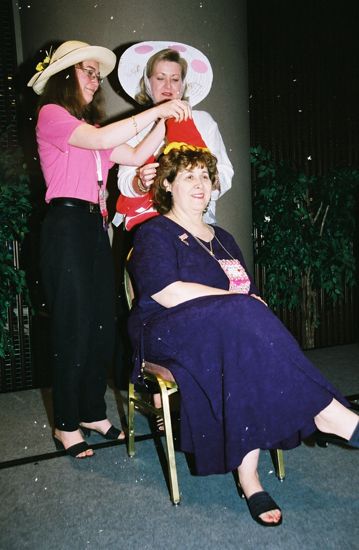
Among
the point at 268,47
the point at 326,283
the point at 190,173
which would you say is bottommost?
the point at 326,283

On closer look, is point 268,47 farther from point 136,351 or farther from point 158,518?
point 158,518

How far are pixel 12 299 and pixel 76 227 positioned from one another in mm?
1234

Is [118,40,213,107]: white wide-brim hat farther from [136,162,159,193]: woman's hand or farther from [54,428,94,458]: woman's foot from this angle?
[54,428,94,458]: woman's foot

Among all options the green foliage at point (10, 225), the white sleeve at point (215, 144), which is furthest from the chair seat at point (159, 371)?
the green foliage at point (10, 225)

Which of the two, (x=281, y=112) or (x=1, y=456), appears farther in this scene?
(x=281, y=112)

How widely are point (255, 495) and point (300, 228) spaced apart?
236 cm

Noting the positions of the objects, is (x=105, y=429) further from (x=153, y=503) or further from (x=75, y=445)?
(x=153, y=503)

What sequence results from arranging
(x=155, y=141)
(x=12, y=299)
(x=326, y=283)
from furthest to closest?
(x=326, y=283) → (x=12, y=299) → (x=155, y=141)

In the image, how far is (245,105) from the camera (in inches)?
121

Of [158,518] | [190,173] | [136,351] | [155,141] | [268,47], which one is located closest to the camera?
[158,518]

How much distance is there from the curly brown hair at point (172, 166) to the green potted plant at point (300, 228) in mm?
1653

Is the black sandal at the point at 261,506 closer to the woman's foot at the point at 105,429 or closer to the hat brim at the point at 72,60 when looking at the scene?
the woman's foot at the point at 105,429

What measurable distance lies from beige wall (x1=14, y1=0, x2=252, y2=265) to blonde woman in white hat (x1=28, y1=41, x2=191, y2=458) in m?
0.91

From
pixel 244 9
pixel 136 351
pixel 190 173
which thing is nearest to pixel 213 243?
pixel 190 173
